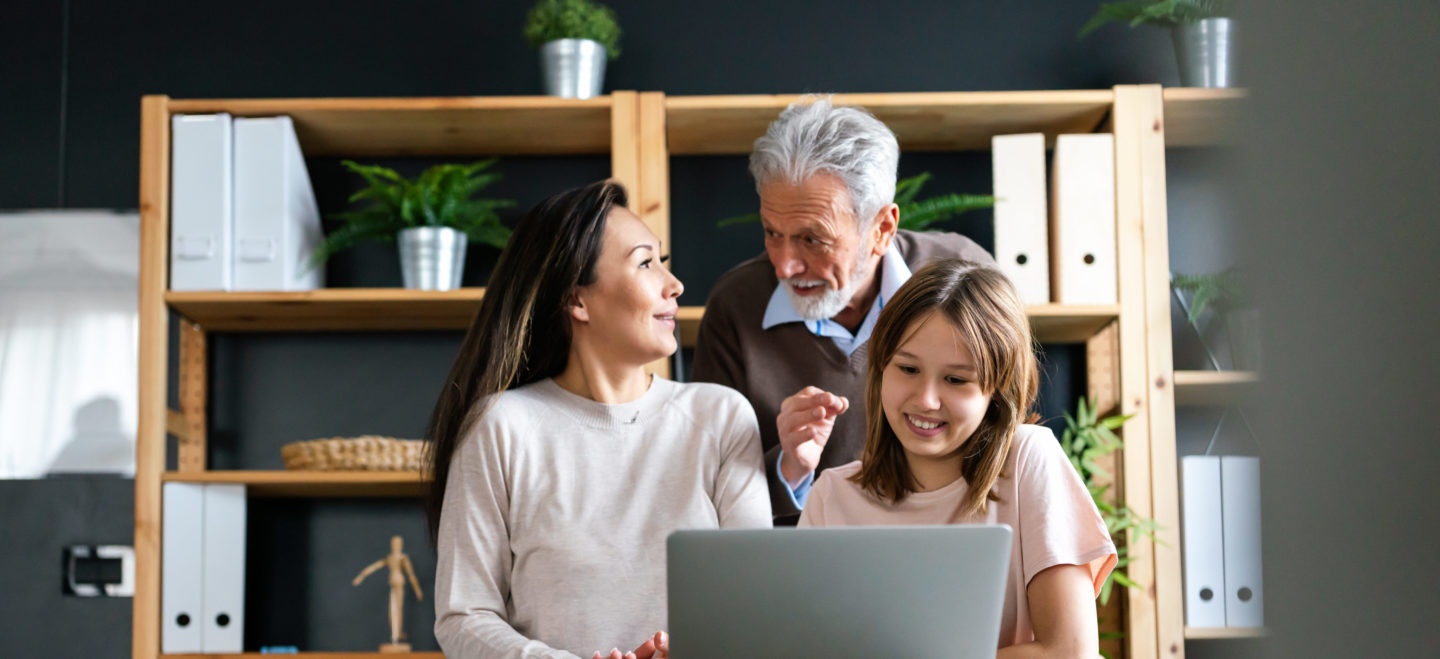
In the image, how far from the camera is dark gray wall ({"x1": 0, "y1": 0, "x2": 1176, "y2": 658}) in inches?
120

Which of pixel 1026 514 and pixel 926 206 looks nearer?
pixel 1026 514

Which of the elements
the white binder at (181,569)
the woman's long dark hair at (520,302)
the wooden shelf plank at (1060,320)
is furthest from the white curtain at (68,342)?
the woman's long dark hair at (520,302)

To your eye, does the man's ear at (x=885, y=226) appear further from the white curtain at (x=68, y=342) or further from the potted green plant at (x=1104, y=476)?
the white curtain at (x=68, y=342)

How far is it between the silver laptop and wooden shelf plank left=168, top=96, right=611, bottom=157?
6.15 feet

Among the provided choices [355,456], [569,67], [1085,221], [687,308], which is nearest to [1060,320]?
[1085,221]

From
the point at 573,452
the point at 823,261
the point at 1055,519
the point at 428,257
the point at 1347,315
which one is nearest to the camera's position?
the point at 1347,315

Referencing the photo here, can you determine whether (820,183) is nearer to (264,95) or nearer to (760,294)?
(760,294)

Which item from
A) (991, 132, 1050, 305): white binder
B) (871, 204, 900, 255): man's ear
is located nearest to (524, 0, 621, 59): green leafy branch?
(991, 132, 1050, 305): white binder

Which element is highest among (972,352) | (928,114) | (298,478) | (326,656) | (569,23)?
(569,23)

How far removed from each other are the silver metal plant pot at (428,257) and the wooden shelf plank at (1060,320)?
55cm

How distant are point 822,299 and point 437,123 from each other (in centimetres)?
134

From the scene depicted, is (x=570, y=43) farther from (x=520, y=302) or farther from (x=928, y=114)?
(x=520, y=302)

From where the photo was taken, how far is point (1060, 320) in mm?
2758

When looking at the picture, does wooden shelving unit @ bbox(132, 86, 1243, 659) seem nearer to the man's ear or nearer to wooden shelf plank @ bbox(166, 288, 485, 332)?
wooden shelf plank @ bbox(166, 288, 485, 332)
